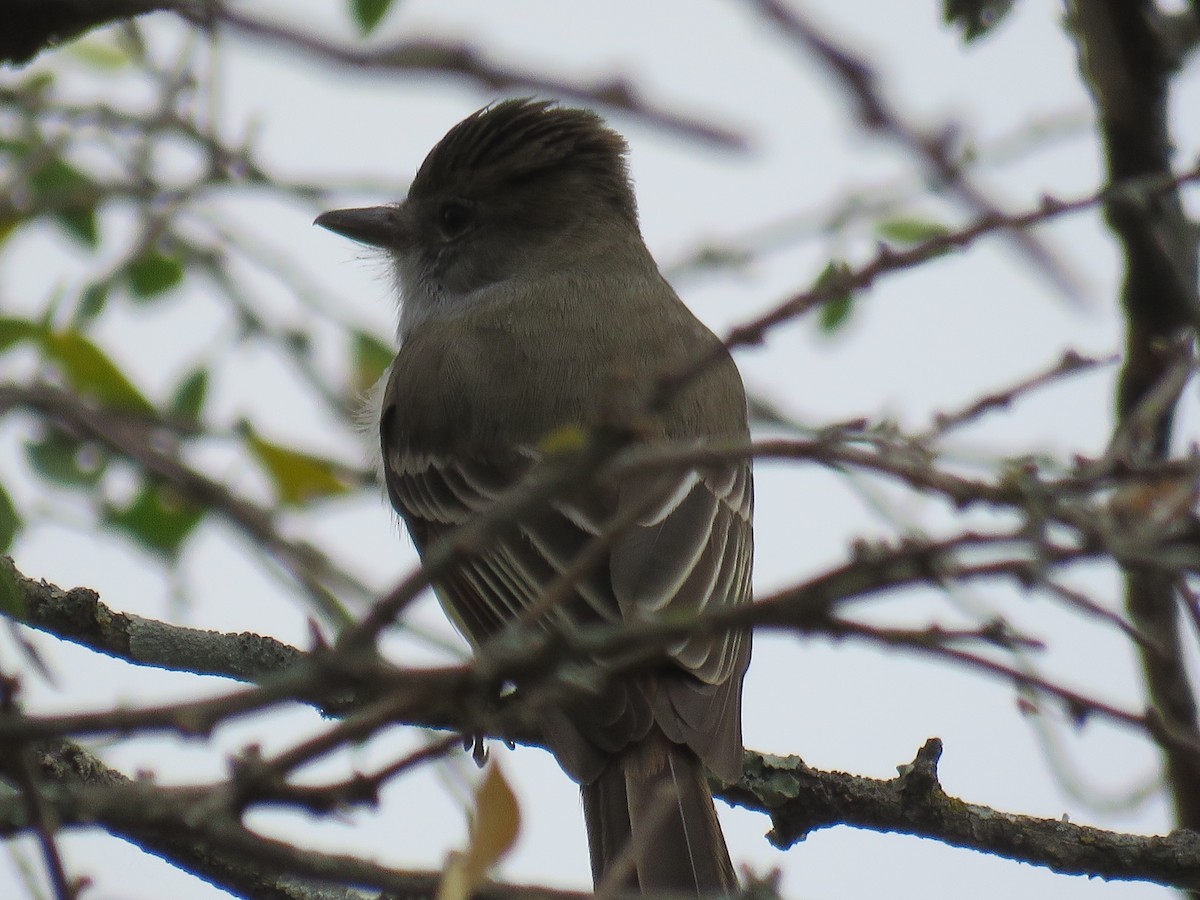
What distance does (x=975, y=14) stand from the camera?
12.9ft

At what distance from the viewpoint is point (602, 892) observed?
Answer: 75.2 inches

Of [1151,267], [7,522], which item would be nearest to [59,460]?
[7,522]

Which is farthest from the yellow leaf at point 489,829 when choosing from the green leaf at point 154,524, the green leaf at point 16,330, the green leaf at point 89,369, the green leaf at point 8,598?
the green leaf at point 154,524

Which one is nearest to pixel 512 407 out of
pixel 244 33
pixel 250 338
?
pixel 250 338

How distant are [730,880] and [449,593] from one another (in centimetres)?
133

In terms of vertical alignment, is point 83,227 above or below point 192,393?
above

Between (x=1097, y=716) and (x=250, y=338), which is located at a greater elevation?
(x=250, y=338)

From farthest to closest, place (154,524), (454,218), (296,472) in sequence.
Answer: (454,218) < (154,524) < (296,472)

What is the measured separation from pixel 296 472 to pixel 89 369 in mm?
603

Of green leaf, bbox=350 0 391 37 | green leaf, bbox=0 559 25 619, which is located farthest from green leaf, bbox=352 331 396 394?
green leaf, bbox=0 559 25 619

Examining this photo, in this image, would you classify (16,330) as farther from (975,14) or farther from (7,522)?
(975,14)

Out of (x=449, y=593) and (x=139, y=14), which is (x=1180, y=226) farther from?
(x=139, y=14)

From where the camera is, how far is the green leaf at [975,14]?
3922 mm

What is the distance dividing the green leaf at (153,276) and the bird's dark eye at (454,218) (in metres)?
1.44
